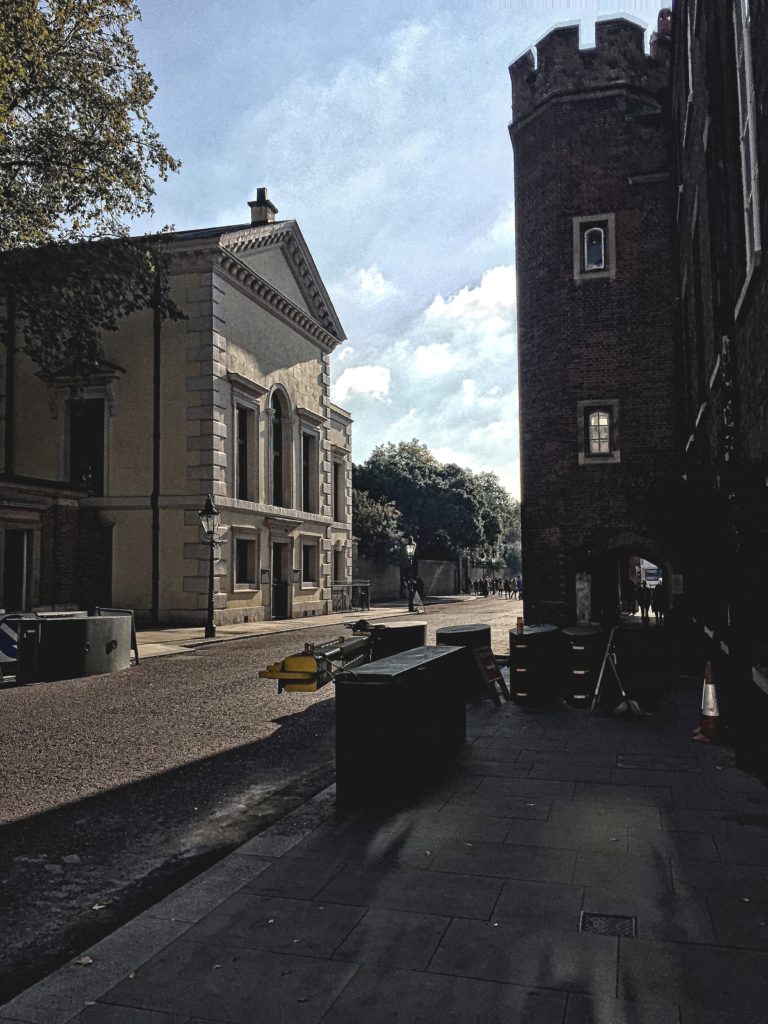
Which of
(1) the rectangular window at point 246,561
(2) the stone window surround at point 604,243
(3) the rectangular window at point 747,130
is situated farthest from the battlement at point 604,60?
(1) the rectangular window at point 246,561

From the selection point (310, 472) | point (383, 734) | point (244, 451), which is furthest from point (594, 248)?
point (310, 472)

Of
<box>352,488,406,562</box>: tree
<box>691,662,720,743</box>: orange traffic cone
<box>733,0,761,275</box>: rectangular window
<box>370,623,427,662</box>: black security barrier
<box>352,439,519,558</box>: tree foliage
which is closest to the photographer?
<box>733,0,761,275</box>: rectangular window

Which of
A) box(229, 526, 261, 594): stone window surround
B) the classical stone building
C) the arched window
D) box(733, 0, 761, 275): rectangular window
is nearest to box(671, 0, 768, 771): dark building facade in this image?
box(733, 0, 761, 275): rectangular window

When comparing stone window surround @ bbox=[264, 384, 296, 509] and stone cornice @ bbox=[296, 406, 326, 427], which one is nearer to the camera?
stone window surround @ bbox=[264, 384, 296, 509]

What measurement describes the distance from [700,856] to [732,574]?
377cm

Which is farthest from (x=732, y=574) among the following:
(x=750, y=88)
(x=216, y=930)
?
(x=216, y=930)

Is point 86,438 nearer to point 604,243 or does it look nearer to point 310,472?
point 310,472

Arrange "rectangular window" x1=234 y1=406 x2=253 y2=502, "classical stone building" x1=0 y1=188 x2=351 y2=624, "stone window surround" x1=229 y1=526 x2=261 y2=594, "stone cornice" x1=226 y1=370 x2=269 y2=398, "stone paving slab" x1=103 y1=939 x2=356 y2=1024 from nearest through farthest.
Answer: "stone paving slab" x1=103 y1=939 x2=356 y2=1024, "classical stone building" x1=0 y1=188 x2=351 y2=624, "stone window surround" x1=229 y1=526 x2=261 y2=594, "stone cornice" x1=226 y1=370 x2=269 y2=398, "rectangular window" x1=234 y1=406 x2=253 y2=502

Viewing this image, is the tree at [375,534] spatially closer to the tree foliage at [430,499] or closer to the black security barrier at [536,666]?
the tree foliage at [430,499]

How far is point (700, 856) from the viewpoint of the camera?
15.0 feet

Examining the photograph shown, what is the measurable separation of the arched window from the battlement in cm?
1714

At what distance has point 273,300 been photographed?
105 ft

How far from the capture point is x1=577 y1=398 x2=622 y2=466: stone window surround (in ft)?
60.1

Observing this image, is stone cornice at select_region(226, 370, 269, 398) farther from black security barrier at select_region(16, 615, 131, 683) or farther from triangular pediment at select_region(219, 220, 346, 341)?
black security barrier at select_region(16, 615, 131, 683)
